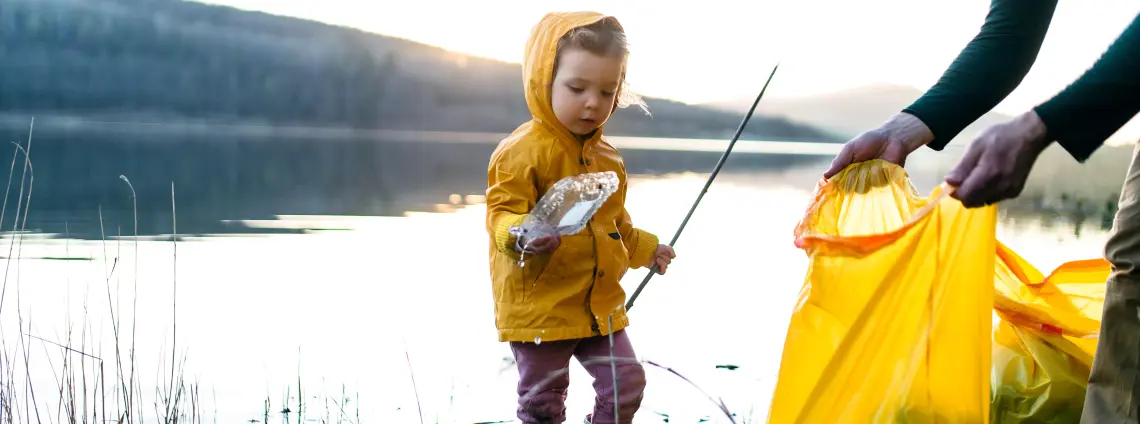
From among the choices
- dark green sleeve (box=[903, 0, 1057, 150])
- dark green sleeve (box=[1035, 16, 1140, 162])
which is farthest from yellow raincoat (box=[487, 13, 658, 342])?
dark green sleeve (box=[1035, 16, 1140, 162])

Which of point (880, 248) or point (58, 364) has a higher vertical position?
point (880, 248)

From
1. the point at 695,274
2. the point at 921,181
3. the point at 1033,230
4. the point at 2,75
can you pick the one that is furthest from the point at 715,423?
the point at 2,75

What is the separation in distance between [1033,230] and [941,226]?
7.77 m

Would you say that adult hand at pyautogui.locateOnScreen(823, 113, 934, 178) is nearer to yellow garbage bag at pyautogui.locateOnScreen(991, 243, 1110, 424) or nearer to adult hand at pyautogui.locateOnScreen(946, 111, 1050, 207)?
yellow garbage bag at pyautogui.locateOnScreen(991, 243, 1110, 424)

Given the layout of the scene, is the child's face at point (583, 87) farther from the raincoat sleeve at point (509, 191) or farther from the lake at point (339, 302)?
the lake at point (339, 302)

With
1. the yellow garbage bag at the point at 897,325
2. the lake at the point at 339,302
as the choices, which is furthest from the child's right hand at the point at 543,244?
the yellow garbage bag at the point at 897,325

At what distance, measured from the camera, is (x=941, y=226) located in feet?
6.30

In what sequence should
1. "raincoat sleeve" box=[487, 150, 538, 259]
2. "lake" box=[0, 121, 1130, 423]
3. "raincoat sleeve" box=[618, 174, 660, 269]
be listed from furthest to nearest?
"lake" box=[0, 121, 1130, 423] < "raincoat sleeve" box=[618, 174, 660, 269] < "raincoat sleeve" box=[487, 150, 538, 259]

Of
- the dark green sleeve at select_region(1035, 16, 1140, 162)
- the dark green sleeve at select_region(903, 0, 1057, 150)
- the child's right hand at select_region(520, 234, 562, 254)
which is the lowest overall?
the child's right hand at select_region(520, 234, 562, 254)

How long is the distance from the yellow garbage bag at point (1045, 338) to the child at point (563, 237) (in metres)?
0.94

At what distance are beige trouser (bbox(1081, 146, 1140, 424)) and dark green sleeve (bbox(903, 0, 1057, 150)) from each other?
39 centimetres

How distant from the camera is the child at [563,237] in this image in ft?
7.86

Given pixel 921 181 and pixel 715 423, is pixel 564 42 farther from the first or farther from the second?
pixel 921 181

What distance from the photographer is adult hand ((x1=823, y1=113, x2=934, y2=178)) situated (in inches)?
87.2
